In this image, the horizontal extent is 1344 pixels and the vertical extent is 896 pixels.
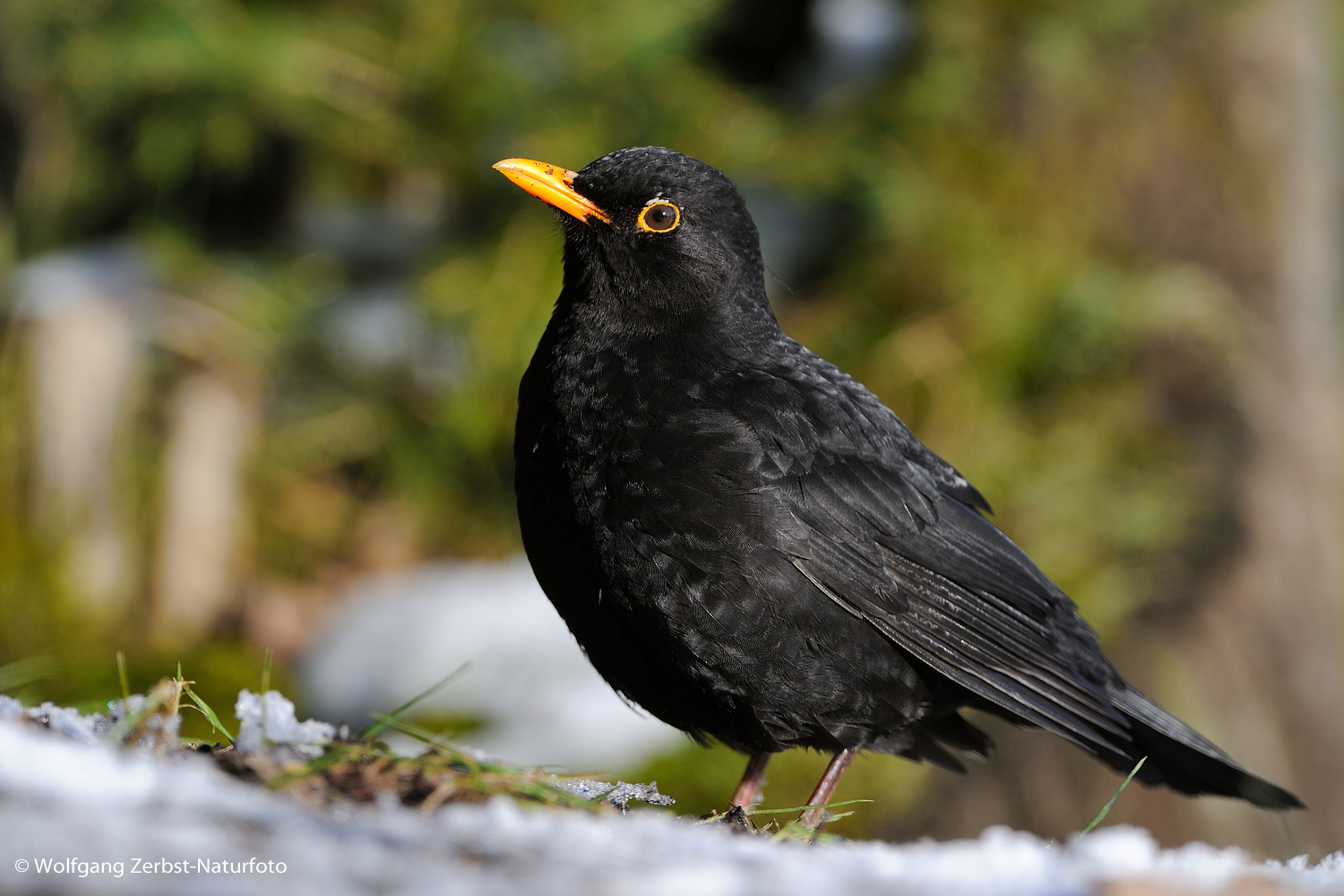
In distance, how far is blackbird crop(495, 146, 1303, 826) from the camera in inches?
114

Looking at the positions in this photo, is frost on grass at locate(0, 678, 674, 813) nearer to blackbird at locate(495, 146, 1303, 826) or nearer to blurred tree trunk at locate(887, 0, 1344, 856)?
blackbird at locate(495, 146, 1303, 826)

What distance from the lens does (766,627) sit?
2902 mm

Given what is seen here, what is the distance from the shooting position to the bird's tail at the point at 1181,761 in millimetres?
3338

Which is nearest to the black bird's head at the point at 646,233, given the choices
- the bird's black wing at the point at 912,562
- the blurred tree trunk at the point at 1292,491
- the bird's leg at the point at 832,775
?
the bird's black wing at the point at 912,562

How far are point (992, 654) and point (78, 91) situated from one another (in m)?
7.03

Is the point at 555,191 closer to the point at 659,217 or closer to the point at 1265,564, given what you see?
the point at 659,217

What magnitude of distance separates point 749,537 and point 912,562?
59 cm

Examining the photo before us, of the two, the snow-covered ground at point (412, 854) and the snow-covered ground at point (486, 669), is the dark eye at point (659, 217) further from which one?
the snow-covered ground at point (486, 669)

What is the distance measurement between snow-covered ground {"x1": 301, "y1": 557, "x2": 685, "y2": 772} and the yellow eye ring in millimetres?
2952

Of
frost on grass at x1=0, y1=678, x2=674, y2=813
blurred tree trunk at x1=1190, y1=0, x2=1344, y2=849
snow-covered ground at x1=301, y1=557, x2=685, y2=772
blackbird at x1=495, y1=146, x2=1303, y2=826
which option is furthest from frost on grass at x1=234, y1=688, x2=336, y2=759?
blurred tree trunk at x1=1190, y1=0, x2=1344, y2=849

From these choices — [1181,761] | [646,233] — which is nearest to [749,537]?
[646,233]

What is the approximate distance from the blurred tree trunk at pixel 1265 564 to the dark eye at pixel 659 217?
2.88m

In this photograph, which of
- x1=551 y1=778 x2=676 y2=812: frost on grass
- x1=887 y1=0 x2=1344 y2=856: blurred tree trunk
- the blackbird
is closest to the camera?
x1=551 y1=778 x2=676 y2=812: frost on grass

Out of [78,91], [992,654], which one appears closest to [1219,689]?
[992,654]
